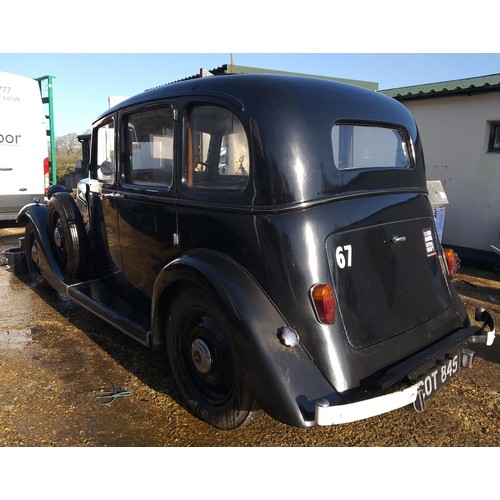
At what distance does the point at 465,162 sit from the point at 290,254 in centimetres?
599

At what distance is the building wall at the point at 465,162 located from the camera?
665 cm

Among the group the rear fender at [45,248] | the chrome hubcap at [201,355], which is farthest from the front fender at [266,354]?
the rear fender at [45,248]

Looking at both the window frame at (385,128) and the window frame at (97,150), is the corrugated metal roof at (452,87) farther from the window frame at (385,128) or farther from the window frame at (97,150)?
the window frame at (97,150)

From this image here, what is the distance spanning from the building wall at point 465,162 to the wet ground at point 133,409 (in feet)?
12.1

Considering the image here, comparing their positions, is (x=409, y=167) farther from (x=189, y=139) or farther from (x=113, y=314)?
(x=113, y=314)

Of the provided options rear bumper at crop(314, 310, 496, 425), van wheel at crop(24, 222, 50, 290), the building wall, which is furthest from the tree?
rear bumper at crop(314, 310, 496, 425)

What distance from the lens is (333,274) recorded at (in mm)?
2279

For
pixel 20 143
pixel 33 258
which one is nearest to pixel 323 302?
pixel 33 258

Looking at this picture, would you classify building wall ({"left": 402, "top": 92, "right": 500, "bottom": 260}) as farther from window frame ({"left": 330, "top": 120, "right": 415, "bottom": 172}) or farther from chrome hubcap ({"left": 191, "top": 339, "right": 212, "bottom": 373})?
chrome hubcap ({"left": 191, "top": 339, "right": 212, "bottom": 373})

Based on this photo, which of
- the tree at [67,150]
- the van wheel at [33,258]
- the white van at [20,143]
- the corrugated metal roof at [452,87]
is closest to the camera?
the van wheel at [33,258]

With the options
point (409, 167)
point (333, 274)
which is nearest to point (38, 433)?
point (333, 274)

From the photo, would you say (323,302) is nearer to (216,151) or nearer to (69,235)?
(216,151)

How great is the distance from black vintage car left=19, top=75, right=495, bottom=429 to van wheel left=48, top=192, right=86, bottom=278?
98 centimetres

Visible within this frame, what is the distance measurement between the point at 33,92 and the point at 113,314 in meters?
7.37
